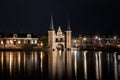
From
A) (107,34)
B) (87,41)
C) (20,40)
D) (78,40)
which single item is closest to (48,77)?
(20,40)

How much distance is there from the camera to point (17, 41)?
127 meters

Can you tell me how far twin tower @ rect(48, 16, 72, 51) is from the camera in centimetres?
11256

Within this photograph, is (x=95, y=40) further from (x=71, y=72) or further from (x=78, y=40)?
(x=71, y=72)

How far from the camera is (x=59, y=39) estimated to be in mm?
116125

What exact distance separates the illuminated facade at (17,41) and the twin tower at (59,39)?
450 inches

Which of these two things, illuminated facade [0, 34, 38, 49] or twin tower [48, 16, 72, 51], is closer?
twin tower [48, 16, 72, 51]

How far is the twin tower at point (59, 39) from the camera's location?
369 feet

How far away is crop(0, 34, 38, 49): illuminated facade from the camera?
122 metres

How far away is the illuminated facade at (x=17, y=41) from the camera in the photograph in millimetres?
122100

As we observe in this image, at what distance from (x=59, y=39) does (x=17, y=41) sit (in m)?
19.8

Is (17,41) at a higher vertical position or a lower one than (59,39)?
lower

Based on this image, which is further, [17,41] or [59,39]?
[17,41]

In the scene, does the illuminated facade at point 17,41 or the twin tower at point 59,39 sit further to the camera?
the illuminated facade at point 17,41

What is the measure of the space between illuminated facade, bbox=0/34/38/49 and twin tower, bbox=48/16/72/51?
11433 mm
